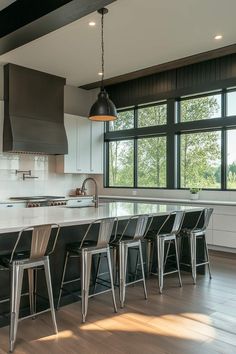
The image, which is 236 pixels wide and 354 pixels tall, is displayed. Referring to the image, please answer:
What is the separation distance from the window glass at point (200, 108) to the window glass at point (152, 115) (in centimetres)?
41

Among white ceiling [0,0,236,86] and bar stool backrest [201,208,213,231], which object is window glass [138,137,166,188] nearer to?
white ceiling [0,0,236,86]

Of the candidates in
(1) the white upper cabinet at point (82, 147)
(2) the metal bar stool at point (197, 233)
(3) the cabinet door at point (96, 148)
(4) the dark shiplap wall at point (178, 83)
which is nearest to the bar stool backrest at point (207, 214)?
(2) the metal bar stool at point (197, 233)

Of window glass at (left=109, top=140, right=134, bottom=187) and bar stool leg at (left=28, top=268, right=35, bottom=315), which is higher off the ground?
window glass at (left=109, top=140, right=134, bottom=187)

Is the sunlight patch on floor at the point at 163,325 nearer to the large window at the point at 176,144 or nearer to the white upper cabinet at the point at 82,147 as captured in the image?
the large window at the point at 176,144

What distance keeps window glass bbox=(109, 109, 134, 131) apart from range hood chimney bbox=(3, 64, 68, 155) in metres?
1.45

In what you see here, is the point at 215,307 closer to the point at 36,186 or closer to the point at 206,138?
the point at 206,138

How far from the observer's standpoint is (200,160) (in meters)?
6.41

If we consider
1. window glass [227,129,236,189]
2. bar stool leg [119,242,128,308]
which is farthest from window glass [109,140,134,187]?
bar stool leg [119,242,128,308]

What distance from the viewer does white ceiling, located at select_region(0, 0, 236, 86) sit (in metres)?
4.07

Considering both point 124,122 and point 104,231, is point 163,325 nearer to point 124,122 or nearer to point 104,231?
point 104,231

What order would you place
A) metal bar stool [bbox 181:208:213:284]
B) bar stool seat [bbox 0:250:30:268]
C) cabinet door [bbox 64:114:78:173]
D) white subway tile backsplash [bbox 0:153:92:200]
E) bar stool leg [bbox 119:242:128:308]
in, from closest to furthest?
bar stool seat [bbox 0:250:30:268]
bar stool leg [bbox 119:242:128:308]
metal bar stool [bbox 181:208:213:284]
white subway tile backsplash [bbox 0:153:92:200]
cabinet door [bbox 64:114:78:173]

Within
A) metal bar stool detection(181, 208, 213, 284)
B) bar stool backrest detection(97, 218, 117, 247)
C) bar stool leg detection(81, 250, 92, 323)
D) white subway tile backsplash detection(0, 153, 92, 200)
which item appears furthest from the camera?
white subway tile backsplash detection(0, 153, 92, 200)

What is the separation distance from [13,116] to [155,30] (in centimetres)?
296

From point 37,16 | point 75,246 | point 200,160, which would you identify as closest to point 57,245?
point 75,246
